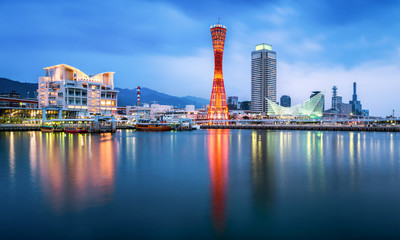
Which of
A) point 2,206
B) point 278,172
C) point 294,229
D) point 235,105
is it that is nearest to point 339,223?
point 294,229

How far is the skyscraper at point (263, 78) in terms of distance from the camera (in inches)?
5935

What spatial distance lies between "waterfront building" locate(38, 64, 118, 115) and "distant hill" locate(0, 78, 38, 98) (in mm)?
110426

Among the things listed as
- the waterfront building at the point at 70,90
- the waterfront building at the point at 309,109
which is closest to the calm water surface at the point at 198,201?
the waterfront building at the point at 70,90

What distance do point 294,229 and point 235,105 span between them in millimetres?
188586

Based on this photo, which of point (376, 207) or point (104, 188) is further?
point (104, 188)

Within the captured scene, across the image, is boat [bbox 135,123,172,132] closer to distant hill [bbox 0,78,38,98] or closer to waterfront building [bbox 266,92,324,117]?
waterfront building [bbox 266,92,324,117]

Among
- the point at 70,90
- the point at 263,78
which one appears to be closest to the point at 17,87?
the point at 70,90

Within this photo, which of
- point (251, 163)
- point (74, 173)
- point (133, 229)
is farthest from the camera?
point (251, 163)

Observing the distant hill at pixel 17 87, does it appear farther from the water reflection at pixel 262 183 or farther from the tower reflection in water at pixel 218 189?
the water reflection at pixel 262 183

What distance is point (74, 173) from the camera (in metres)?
12.5

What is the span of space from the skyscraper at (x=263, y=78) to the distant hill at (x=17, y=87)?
11412 centimetres

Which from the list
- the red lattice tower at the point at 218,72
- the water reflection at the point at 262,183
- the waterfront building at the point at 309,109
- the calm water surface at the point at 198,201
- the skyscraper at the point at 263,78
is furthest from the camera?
the skyscraper at the point at 263,78

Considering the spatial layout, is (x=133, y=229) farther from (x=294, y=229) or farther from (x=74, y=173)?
(x=74, y=173)

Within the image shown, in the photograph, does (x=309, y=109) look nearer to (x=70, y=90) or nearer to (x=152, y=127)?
(x=152, y=127)
